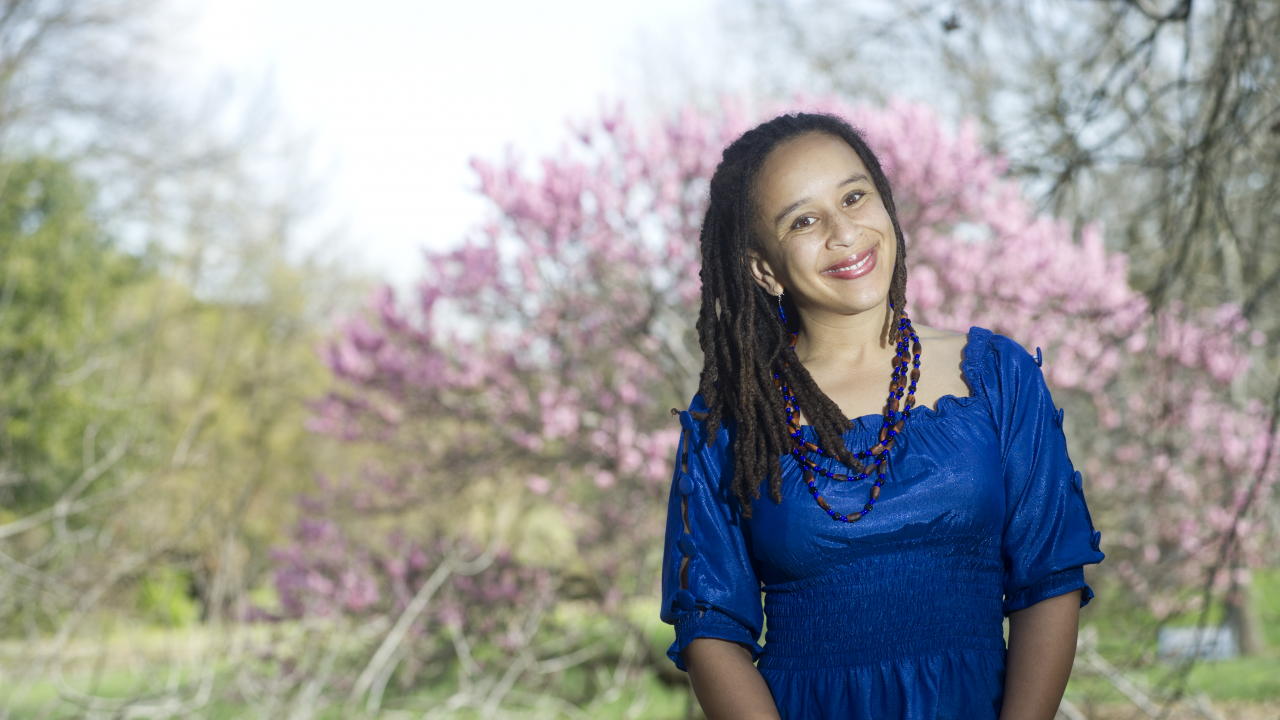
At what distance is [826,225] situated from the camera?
1701 millimetres

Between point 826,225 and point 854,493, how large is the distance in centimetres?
44

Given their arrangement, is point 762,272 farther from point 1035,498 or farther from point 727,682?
point 727,682

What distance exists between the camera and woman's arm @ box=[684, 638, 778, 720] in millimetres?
1563

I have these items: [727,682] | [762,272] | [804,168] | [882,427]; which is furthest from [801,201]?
[727,682]

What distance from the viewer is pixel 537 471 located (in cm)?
667

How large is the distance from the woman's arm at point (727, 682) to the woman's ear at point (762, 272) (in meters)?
0.61

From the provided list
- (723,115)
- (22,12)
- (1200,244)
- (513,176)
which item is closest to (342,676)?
(513,176)

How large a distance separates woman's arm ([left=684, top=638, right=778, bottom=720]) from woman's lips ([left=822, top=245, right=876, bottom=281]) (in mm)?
615

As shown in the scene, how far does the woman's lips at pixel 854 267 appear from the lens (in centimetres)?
169

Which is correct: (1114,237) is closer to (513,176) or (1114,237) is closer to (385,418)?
(513,176)

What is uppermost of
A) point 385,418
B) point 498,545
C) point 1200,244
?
point 1200,244

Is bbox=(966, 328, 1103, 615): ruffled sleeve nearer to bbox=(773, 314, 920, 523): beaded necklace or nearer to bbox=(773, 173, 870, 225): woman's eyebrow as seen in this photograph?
bbox=(773, 314, 920, 523): beaded necklace

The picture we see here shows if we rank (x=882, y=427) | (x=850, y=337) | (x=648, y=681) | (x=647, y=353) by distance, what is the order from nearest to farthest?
1. (x=882, y=427)
2. (x=850, y=337)
3. (x=647, y=353)
4. (x=648, y=681)

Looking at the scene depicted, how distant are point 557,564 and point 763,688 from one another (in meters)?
5.64
